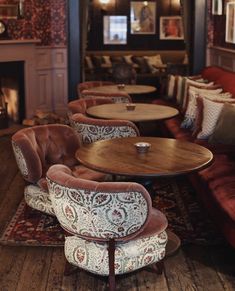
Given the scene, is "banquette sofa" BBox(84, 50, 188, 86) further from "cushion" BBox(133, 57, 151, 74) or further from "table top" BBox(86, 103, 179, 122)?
"table top" BBox(86, 103, 179, 122)

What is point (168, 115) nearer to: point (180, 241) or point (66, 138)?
point (66, 138)

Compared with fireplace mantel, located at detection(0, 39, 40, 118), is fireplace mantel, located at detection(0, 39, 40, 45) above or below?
above

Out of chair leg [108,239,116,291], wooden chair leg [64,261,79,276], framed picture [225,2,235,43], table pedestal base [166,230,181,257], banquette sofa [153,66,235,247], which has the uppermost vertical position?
framed picture [225,2,235,43]

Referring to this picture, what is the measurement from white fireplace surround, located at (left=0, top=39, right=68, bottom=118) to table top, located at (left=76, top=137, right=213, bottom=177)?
179 inches

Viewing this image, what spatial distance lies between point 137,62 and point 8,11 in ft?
15.6

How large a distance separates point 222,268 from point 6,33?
558cm

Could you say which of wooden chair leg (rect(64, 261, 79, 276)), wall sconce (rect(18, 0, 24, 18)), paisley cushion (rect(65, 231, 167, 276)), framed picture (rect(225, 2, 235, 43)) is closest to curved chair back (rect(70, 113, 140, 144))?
wooden chair leg (rect(64, 261, 79, 276))

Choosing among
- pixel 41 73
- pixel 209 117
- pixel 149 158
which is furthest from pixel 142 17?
pixel 149 158

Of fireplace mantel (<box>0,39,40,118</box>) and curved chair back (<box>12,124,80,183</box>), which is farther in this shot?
fireplace mantel (<box>0,39,40,118</box>)

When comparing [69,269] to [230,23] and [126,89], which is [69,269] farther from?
[230,23]

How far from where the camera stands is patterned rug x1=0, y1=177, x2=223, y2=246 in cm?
382

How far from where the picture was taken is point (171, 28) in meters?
13.1

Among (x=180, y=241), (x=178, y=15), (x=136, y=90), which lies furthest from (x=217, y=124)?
(x=178, y=15)

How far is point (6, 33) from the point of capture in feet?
25.9
